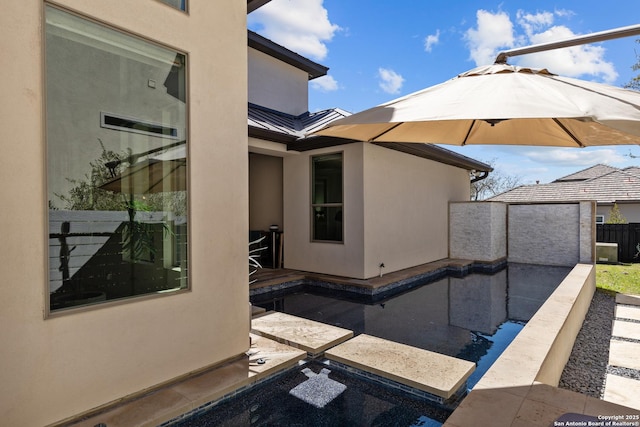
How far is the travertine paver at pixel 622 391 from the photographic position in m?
3.68

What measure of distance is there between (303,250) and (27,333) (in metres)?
7.21

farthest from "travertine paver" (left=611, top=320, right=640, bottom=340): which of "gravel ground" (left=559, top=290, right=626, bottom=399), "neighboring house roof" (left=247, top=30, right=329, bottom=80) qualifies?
"neighboring house roof" (left=247, top=30, right=329, bottom=80)

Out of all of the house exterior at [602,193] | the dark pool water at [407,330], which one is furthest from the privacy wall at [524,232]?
the house exterior at [602,193]

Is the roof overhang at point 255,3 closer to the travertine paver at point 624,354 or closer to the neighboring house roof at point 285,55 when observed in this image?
the neighboring house roof at point 285,55

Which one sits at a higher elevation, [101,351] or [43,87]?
[43,87]

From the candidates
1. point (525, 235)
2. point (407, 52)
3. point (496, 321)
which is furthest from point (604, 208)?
point (496, 321)

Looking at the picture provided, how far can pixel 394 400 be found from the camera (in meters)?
3.56

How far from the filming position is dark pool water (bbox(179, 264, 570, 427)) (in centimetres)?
327

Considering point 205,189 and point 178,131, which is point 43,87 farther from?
point 205,189

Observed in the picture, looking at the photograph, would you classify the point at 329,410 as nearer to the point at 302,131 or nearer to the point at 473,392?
the point at 473,392

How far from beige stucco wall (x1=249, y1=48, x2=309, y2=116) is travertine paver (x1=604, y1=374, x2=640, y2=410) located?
983 centimetres

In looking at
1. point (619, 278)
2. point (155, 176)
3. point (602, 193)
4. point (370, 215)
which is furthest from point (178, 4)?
point (602, 193)

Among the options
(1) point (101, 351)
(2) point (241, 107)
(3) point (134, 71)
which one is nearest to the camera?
(1) point (101, 351)

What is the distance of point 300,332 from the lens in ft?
16.7
